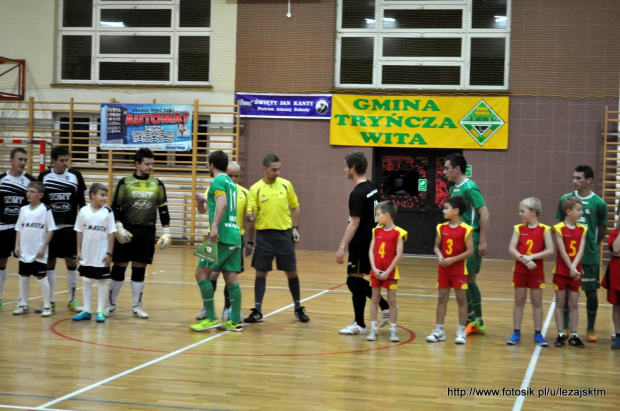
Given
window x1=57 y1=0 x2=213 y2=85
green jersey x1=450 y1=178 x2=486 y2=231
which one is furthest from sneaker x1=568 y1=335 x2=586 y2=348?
window x1=57 y1=0 x2=213 y2=85

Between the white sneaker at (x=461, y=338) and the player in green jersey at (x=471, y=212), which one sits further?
the player in green jersey at (x=471, y=212)

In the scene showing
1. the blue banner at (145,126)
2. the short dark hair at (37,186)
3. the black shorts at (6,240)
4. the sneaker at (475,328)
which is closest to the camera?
the sneaker at (475,328)

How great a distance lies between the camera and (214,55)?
17047mm

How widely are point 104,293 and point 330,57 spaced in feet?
33.5

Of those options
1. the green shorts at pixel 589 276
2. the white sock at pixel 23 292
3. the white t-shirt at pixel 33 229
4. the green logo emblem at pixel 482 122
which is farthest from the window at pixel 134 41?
the green shorts at pixel 589 276

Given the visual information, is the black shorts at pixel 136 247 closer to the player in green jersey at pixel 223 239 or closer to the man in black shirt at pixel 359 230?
the player in green jersey at pixel 223 239

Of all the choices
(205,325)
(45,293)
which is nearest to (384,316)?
(205,325)

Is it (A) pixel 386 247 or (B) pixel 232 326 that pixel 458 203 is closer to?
(A) pixel 386 247

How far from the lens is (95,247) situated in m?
7.60

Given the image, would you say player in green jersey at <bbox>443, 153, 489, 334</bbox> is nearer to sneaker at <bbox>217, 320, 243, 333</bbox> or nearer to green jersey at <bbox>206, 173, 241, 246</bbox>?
green jersey at <bbox>206, 173, 241, 246</bbox>

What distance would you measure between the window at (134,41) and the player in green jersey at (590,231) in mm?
11562

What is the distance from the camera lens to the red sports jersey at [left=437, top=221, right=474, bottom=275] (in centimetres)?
683

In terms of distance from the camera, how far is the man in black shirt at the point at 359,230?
23.1 feet

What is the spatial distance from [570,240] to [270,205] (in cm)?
300
